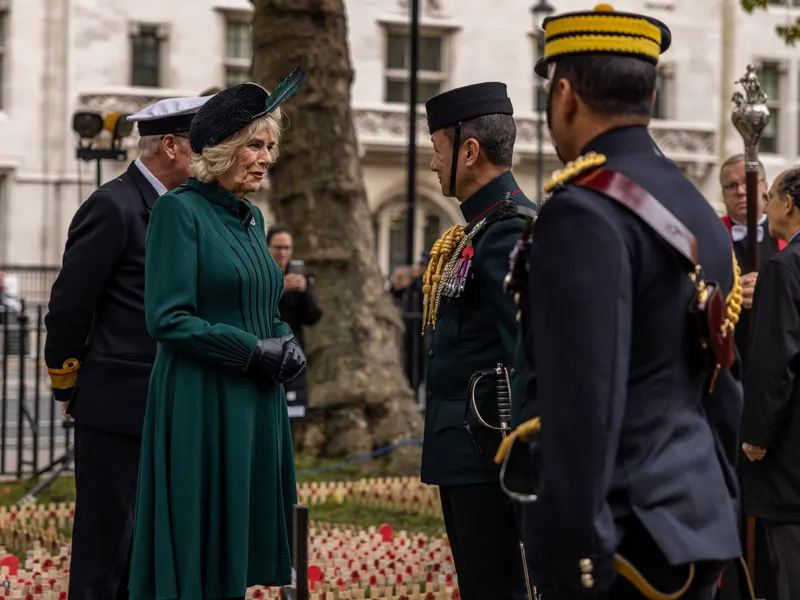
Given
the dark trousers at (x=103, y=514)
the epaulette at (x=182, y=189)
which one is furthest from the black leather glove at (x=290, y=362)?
the dark trousers at (x=103, y=514)

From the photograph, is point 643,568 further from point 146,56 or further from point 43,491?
point 146,56

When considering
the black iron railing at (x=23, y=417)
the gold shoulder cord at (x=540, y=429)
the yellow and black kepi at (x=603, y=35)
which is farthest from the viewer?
the black iron railing at (x=23, y=417)

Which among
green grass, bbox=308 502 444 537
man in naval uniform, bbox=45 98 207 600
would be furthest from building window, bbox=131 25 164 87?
man in naval uniform, bbox=45 98 207 600

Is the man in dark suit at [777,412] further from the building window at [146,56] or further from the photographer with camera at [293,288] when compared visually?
the building window at [146,56]

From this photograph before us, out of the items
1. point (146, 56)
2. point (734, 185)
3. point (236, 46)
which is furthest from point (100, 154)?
point (236, 46)

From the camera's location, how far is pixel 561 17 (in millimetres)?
3092

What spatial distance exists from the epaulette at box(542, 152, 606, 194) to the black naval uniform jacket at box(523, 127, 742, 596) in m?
0.03

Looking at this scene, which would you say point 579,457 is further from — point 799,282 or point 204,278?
point 799,282

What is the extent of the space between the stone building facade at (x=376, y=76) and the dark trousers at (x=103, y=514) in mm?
24464

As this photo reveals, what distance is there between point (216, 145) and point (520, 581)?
166cm

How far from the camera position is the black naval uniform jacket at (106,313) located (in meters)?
5.09

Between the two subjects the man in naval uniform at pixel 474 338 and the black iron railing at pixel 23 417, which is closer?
the man in naval uniform at pixel 474 338

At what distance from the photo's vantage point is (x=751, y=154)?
266 inches

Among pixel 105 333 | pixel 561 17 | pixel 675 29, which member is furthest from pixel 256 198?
pixel 561 17
